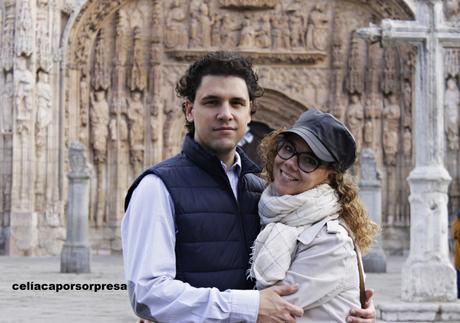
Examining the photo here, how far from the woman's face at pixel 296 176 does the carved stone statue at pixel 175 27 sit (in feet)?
60.3

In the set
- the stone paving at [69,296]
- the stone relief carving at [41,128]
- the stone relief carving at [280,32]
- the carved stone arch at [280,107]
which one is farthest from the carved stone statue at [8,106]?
the stone relief carving at [280,32]

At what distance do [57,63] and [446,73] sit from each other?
8740 mm

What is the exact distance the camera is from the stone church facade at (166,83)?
20.1m

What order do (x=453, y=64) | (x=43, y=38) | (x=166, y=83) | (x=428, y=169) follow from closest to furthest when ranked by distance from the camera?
(x=428, y=169)
(x=43, y=38)
(x=453, y=64)
(x=166, y=83)

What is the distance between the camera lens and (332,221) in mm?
2965

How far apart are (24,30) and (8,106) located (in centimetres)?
168

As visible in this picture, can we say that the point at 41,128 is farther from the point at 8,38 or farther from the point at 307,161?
the point at 307,161

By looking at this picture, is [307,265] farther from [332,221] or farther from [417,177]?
[417,177]

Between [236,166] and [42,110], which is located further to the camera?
[42,110]

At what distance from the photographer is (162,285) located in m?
2.81

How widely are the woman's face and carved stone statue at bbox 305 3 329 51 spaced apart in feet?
61.2

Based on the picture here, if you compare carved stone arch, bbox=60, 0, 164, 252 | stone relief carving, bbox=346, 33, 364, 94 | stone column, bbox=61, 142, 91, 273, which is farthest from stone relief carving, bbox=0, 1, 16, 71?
stone relief carving, bbox=346, 33, 364, 94

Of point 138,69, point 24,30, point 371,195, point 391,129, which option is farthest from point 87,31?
point 371,195

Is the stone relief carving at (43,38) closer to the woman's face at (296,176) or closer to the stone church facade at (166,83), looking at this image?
the stone church facade at (166,83)
